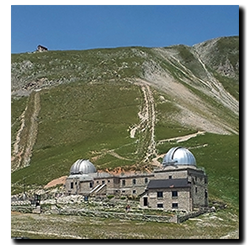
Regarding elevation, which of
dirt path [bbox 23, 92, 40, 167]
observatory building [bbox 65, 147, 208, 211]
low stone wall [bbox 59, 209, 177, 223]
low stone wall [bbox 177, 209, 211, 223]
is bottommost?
low stone wall [bbox 177, 209, 211, 223]

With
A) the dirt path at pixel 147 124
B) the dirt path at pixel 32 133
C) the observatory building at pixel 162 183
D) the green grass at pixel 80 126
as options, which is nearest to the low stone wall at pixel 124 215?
the observatory building at pixel 162 183

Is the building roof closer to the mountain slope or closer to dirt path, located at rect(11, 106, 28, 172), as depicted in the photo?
the mountain slope

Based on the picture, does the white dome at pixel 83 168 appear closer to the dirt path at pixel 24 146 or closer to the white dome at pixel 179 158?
the white dome at pixel 179 158

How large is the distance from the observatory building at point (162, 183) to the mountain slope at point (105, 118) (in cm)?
1309

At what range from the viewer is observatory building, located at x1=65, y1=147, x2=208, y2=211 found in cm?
5753

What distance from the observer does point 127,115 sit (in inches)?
5330

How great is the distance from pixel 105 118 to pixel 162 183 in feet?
254

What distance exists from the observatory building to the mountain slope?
515 inches

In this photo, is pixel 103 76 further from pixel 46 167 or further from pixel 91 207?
pixel 91 207

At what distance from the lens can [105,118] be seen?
135m

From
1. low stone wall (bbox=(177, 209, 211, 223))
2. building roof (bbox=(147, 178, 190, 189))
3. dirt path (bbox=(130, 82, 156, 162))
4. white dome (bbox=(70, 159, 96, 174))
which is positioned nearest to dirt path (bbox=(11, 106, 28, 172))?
dirt path (bbox=(130, 82, 156, 162))

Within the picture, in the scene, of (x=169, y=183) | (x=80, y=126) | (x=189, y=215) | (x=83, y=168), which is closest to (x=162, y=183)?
(x=169, y=183)

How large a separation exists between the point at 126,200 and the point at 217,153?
1323 inches
